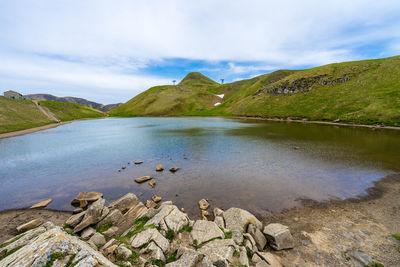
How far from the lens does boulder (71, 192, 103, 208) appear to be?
20.5m

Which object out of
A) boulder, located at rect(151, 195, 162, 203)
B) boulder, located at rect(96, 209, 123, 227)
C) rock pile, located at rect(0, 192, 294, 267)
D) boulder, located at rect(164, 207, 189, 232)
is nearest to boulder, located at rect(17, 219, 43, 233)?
rock pile, located at rect(0, 192, 294, 267)

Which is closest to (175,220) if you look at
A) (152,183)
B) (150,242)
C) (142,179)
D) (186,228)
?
(186,228)

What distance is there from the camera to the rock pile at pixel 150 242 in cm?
793

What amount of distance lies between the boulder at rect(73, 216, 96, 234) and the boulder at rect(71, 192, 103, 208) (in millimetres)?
6686

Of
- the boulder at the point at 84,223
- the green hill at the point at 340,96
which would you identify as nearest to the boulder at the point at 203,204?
the boulder at the point at 84,223

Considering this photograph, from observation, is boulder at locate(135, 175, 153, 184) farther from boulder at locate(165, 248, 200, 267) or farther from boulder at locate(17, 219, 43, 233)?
boulder at locate(165, 248, 200, 267)

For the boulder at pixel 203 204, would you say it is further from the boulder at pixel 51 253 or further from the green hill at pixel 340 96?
the green hill at pixel 340 96

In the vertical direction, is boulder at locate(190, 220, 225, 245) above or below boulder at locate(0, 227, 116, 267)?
below

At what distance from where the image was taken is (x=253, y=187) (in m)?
23.4

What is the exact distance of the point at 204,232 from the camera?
1252 centimetres

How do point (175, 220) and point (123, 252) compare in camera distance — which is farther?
point (175, 220)

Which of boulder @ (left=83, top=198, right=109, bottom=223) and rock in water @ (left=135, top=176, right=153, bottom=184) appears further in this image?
rock in water @ (left=135, top=176, right=153, bottom=184)

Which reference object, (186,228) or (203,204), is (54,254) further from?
(203,204)

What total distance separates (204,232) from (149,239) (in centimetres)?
411
